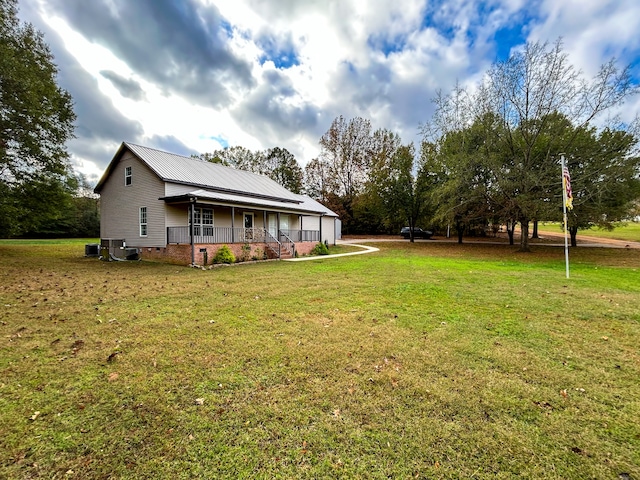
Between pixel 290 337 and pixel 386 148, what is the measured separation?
36.8 m

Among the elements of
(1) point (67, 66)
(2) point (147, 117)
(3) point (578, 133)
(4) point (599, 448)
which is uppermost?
(1) point (67, 66)

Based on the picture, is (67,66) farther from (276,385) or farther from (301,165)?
(301,165)

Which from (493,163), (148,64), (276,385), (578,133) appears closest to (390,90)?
(493,163)

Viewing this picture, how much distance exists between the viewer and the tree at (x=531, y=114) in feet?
54.2

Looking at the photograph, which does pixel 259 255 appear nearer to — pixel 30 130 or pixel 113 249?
pixel 113 249

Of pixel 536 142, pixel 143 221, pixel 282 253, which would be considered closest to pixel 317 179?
pixel 282 253

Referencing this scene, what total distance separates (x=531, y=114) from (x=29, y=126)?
28.7 m

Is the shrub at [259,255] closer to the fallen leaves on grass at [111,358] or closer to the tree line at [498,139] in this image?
the fallen leaves on grass at [111,358]

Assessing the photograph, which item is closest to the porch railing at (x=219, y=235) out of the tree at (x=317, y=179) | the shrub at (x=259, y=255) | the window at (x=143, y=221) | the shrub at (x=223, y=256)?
the shrub at (x=259, y=255)

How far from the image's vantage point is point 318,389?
310cm

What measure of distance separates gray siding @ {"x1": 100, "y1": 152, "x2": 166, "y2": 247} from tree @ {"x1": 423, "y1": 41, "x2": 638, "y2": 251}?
Result: 1946 centimetres

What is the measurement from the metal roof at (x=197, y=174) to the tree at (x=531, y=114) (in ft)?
47.5

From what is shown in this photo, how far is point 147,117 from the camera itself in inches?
781

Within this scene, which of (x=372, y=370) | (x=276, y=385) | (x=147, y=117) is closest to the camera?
(x=276, y=385)
